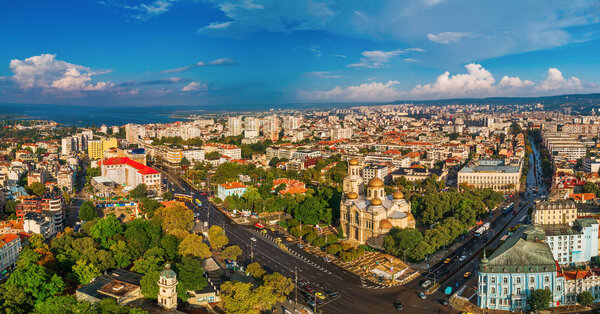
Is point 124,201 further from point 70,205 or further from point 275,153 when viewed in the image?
point 275,153

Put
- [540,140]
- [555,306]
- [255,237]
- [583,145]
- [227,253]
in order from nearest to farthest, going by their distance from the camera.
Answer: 1. [555,306]
2. [227,253]
3. [255,237]
4. [583,145]
5. [540,140]

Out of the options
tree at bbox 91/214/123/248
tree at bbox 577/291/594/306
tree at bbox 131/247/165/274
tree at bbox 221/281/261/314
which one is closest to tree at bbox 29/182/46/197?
tree at bbox 91/214/123/248

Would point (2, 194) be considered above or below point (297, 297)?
above

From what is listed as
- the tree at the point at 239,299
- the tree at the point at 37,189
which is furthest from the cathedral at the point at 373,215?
the tree at the point at 37,189

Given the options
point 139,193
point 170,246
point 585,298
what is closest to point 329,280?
point 170,246

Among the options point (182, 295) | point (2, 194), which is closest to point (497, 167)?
point (182, 295)

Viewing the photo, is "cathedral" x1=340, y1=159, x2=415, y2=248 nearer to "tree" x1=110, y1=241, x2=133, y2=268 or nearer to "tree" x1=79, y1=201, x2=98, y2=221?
"tree" x1=110, y1=241, x2=133, y2=268
